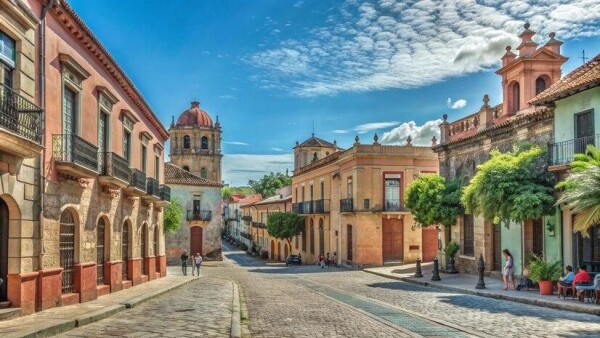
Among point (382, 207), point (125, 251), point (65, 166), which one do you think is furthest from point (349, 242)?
Result: point (65, 166)

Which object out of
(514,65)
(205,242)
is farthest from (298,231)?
(514,65)

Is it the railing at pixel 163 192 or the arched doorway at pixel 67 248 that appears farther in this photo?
the railing at pixel 163 192

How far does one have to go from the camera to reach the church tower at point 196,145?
6256 centimetres

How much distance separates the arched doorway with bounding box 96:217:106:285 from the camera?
1686 cm

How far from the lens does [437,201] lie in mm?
25938

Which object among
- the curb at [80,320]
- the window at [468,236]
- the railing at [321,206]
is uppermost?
the railing at [321,206]

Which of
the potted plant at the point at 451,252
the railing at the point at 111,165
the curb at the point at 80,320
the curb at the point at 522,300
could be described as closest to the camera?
the curb at the point at 80,320

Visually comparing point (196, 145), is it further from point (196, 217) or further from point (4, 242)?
point (4, 242)

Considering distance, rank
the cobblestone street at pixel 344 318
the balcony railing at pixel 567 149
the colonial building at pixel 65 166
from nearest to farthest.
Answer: the cobblestone street at pixel 344 318, the colonial building at pixel 65 166, the balcony railing at pixel 567 149

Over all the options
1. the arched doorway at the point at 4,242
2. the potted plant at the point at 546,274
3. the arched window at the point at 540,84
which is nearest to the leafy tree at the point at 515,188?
the potted plant at the point at 546,274

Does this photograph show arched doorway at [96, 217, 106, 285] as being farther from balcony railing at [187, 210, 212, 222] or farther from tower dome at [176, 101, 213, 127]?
tower dome at [176, 101, 213, 127]

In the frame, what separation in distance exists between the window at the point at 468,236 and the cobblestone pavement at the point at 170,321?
13.1m

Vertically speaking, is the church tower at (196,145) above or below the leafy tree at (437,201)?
above

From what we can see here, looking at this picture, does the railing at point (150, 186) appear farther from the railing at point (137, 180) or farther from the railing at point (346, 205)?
the railing at point (346, 205)
